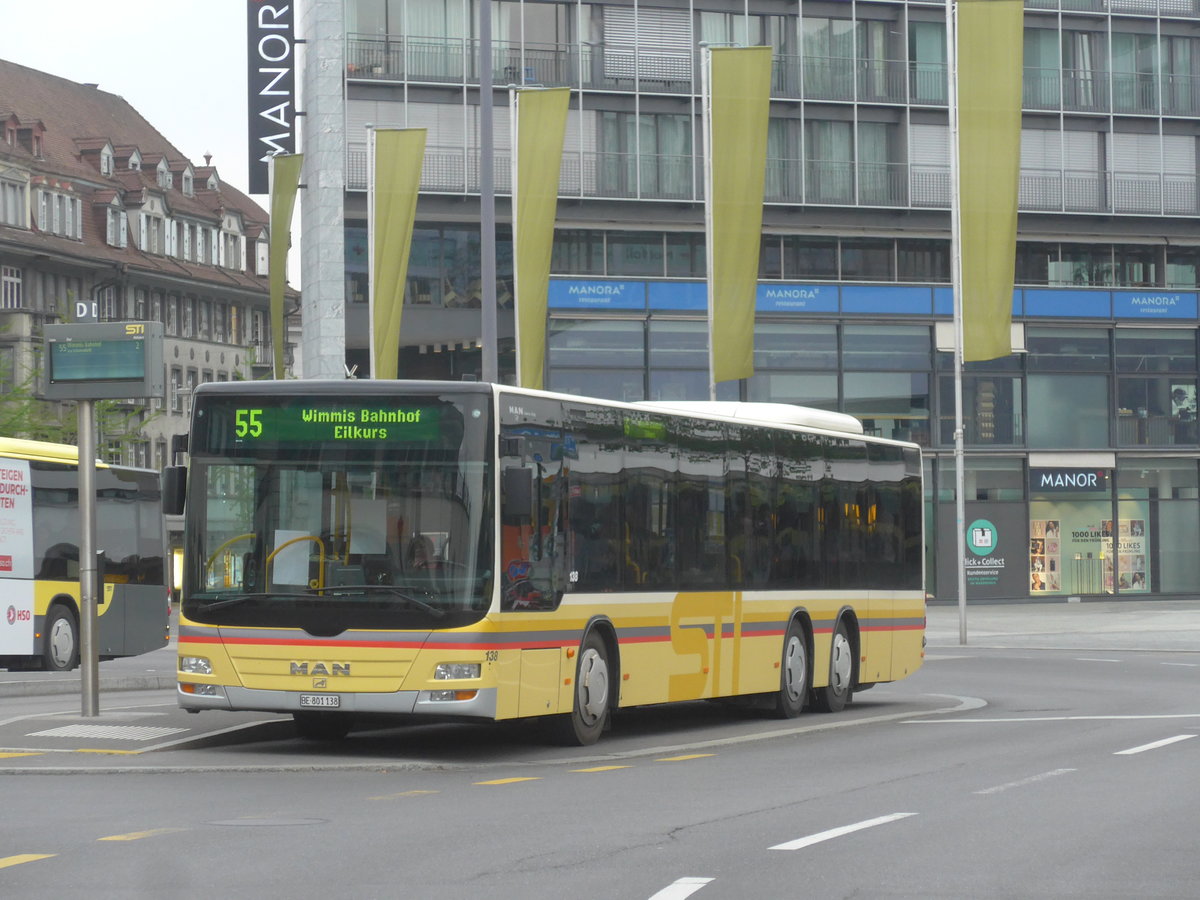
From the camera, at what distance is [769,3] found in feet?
172

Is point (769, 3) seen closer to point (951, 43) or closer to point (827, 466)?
point (951, 43)

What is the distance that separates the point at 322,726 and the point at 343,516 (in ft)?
8.26

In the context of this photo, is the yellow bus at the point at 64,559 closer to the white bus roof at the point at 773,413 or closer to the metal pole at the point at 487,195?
the metal pole at the point at 487,195

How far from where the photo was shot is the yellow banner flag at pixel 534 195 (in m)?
34.8

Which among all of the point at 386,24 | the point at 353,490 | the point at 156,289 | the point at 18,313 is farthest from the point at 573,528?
the point at 156,289

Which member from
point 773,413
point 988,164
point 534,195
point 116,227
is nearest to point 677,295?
point 988,164

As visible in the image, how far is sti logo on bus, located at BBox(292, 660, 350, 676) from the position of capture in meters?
15.1

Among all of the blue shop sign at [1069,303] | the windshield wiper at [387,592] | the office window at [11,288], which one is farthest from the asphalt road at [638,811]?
the office window at [11,288]

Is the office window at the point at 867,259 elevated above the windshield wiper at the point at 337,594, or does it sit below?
above

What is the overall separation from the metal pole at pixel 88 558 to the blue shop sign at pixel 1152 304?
40.4 metres

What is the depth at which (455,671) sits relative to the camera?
14945 mm

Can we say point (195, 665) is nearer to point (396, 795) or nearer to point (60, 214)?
point (396, 795)

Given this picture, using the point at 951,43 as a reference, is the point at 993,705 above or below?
below

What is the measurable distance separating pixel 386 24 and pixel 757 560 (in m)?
32.8
